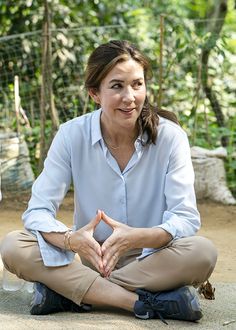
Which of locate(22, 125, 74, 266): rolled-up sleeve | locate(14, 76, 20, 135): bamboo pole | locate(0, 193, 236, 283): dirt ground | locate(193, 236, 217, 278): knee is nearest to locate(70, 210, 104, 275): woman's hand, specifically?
locate(22, 125, 74, 266): rolled-up sleeve

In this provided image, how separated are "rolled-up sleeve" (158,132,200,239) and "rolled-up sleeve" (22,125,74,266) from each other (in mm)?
426

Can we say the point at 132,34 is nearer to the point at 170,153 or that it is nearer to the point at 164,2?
the point at 164,2

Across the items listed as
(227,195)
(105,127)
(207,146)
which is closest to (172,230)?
(105,127)

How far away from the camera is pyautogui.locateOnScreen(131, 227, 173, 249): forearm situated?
3.33 m

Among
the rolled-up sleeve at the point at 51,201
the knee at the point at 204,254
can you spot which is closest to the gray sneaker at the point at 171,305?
the knee at the point at 204,254

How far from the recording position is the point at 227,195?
22.7 feet

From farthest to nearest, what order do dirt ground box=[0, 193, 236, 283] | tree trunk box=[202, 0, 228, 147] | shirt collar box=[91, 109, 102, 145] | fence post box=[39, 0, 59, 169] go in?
1. tree trunk box=[202, 0, 228, 147]
2. fence post box=[39, 0, 59, 169]
3. dirt ground box=[0, 193, 236, 283]
4. shirt collar box=[91, 109, 102, 145]

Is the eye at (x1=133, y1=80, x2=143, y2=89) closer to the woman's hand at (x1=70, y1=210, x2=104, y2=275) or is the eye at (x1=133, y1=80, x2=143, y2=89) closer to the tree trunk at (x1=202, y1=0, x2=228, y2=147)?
the woman's hand at (x1=70, y1=210, x2=104, y2=275)

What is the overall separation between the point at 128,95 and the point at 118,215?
0.51 m

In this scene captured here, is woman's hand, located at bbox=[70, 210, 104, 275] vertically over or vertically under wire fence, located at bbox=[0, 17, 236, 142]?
over

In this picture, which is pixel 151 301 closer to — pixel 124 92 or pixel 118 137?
pixel 118 137

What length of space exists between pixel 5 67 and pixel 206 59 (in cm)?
187

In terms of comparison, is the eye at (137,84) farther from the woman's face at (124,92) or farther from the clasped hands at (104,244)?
the clasped hands at (104,244)

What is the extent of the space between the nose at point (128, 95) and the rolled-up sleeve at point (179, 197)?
0.28m
